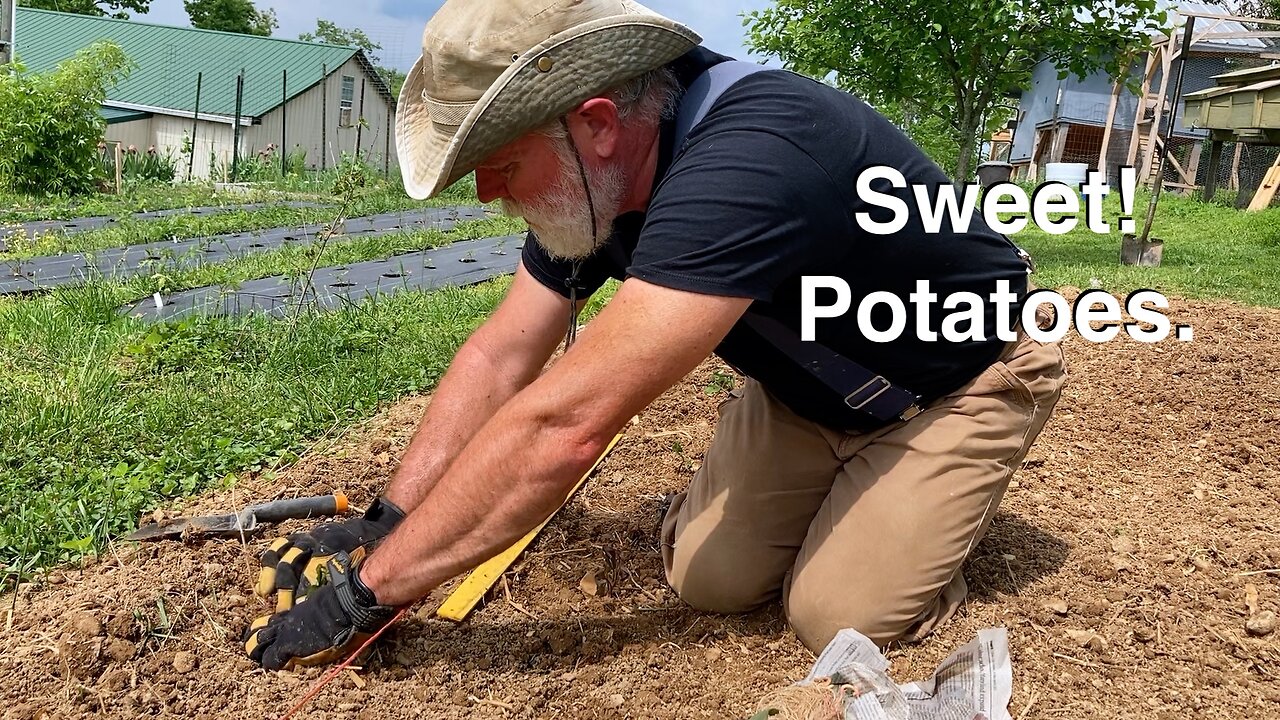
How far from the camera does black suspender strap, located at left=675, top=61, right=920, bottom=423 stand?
1734 millimetres

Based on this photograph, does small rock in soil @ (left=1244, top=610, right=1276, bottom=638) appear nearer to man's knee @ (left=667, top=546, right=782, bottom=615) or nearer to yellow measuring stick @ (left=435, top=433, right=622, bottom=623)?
man's knee @ (left=667, top=546, right=782, bottom=615)

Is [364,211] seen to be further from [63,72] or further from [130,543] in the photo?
[130,543]

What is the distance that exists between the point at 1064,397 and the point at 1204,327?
3.90ft

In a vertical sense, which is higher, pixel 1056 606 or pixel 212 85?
pixel 212 85

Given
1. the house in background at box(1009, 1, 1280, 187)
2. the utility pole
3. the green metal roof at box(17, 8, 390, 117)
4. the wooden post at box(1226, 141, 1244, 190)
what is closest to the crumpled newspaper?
the wooden post at box(1226, 141, 1244, 190)

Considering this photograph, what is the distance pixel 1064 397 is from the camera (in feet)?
12.0

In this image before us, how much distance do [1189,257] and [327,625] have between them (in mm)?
8215

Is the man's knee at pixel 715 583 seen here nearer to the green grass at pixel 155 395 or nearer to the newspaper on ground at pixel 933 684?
the newspaper on ground at pixel 933 684

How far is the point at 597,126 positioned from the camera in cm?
171

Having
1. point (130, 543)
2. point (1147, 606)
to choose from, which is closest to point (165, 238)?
point (130, 543)

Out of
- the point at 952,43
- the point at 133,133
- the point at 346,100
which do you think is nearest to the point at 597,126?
the point at 952,43

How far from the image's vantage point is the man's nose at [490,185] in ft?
5.95

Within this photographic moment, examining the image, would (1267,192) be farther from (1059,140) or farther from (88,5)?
(88,5)

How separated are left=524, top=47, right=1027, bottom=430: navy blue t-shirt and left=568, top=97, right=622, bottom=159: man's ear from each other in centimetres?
10
